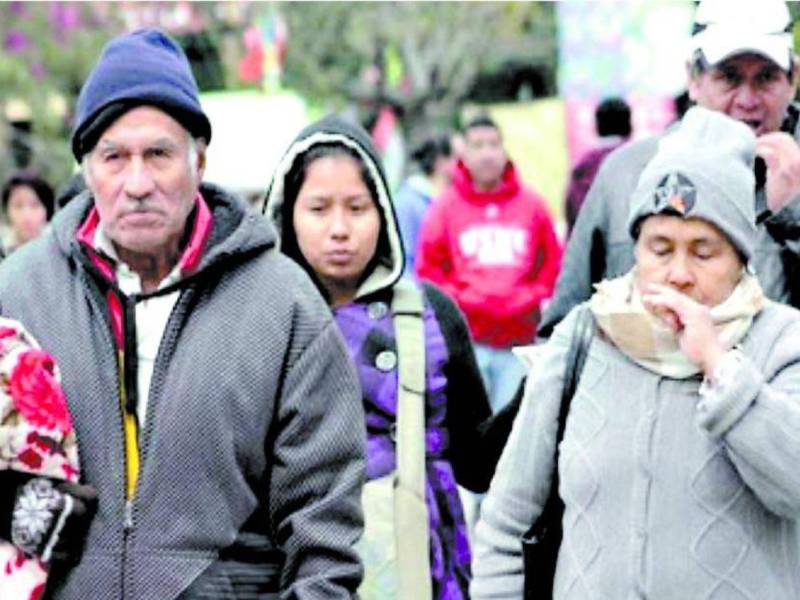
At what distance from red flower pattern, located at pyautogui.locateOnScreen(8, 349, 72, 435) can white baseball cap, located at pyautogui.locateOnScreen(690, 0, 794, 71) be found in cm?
241

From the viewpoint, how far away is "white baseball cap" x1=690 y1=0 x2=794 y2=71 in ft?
21.2

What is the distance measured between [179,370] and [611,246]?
6.94 feet

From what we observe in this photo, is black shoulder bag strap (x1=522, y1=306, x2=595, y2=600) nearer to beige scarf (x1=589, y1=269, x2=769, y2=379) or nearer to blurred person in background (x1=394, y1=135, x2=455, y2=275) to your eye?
beige scarf (x1=589, y1=269, x2=769, y2=379)

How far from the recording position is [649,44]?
2128cm

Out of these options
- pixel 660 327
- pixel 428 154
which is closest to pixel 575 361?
pixel 660 327

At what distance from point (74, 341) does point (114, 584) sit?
50 cm

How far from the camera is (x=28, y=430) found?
15.4 feet

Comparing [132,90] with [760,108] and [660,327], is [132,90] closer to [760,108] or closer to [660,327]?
[660,327]

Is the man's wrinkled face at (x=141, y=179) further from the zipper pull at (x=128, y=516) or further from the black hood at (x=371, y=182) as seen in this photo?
the black hood at (x=371, y=182)

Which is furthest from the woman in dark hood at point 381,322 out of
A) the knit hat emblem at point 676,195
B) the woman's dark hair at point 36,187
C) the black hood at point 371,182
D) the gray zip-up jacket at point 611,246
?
the woman's dark hair at point 36,187

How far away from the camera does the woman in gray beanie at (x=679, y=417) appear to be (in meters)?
4.98

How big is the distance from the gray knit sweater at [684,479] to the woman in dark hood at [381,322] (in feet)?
4.22

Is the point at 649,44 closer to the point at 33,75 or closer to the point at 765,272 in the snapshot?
the point at 33,75

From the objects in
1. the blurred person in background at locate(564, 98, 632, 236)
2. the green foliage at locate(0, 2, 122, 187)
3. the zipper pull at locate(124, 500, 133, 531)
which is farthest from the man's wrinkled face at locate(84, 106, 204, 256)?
the green foliage at locate(0, 2, 122, 187)
